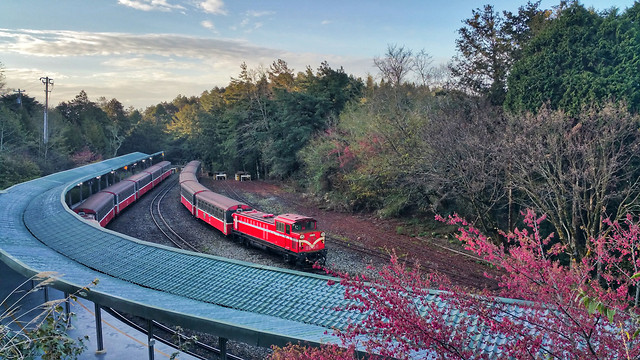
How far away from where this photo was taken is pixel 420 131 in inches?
834

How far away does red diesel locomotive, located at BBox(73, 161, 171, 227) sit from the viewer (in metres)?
21.1

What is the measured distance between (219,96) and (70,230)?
1868 inches

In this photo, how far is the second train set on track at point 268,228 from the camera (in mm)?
16031

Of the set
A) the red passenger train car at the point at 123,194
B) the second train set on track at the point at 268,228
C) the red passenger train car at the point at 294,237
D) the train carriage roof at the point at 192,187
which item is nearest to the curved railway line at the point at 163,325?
the red passenger train car at the point at 123,194

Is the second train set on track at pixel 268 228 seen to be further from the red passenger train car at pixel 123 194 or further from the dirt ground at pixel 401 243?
→ the red passenger train car at pixel 123 194

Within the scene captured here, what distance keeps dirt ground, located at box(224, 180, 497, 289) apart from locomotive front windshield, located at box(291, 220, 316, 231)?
3836 mm

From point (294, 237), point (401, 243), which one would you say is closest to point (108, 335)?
point (294, 237)

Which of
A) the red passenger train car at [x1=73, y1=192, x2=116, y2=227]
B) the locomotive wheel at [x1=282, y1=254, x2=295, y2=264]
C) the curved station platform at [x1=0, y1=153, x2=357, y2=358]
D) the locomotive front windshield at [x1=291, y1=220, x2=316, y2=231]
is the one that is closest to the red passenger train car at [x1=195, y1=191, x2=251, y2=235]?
the locomotive wheel at [x1=282, y1=254, x2=295, y2=264]

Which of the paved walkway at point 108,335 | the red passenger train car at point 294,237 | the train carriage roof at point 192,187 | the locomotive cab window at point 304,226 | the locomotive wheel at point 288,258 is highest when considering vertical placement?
the train carriage roof at point 192,187

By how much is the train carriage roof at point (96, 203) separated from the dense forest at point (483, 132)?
9.72 m

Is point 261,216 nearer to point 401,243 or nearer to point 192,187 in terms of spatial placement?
point 401,243

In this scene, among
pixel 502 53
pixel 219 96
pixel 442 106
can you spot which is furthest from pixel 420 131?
pixel 219 96

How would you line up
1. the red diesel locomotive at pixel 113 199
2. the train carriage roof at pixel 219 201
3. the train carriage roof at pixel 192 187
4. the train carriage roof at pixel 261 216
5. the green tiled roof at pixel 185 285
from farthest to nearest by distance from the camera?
the train carriage roof at pixel 192 187 → the red diesel locomotive at pixel 113 199 → the train carriage roof at pixel 219 201 → the train carriage roof at pixel 261 216 → the green tiled roof at pixel 185 285

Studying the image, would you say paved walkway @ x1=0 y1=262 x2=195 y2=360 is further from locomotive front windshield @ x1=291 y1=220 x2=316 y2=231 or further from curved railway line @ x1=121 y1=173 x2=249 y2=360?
locomotive front windshield @ x1=291 y1=220 x2=316 y2=231
